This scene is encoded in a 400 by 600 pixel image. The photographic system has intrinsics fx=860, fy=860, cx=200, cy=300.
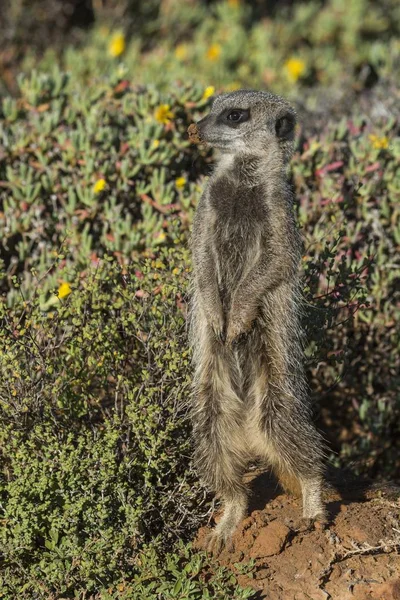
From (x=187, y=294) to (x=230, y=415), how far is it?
66 cm

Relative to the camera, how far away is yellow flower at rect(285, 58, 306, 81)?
8797 mm

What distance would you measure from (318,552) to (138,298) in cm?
162

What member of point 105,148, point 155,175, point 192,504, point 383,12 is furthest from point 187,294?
point 383,12

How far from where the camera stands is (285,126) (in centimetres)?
402

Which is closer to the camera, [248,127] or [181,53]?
[248,127]

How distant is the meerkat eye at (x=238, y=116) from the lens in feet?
13.1

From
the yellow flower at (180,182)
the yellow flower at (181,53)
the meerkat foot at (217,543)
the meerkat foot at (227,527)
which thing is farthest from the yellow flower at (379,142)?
the yellow flower at (181,53)

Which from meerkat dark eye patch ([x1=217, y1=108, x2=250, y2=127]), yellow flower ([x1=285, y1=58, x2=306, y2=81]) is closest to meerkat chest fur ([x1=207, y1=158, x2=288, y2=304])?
meerkat dark eye patch ([x1=217, y1=108, x2=250, y2=127])

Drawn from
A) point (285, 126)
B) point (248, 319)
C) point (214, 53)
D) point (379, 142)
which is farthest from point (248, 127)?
point (214, 53)

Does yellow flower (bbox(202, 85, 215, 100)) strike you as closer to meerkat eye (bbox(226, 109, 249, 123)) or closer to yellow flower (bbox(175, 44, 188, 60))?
meerkat eye (bbox(226, 109, 249, 123))

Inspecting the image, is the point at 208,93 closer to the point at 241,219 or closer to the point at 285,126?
the point at 285,126

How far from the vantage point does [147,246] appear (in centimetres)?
525

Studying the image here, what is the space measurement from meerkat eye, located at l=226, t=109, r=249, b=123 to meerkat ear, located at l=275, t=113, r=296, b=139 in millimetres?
149

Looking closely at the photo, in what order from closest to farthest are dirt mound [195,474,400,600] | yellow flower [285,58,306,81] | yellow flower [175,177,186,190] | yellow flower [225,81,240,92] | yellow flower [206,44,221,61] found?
dirt mound [195,474,400,600], yellow flower [175,177,186,190], yellow flower [225,81,240,92], yellow flower [285,58,306,81], yellow flower [206,44,221,61]
